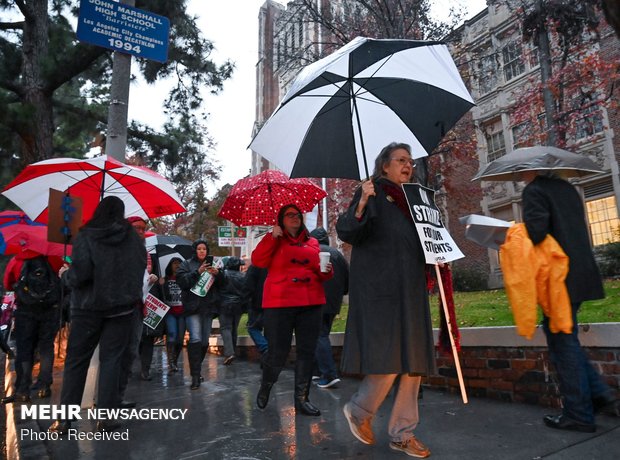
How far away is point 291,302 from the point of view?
13.9 feet

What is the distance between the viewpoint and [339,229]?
10.3ft

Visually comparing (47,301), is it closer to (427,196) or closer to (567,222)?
(427,196)

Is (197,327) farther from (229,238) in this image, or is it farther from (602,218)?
(602,218)

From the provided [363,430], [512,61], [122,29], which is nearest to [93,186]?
[122,29]

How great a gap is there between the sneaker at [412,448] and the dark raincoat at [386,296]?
475 millimetres

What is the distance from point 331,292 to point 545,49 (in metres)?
11.8

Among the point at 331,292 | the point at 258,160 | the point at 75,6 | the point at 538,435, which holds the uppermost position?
the point at 258,160

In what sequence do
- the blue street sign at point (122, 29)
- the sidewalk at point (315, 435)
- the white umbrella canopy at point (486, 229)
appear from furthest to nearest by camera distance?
the blue street sign at point (122, 29) → the white umbrella canopy at point (486, 229) → the sidewalk at point (315, 435)

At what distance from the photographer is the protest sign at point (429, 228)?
10.1ft

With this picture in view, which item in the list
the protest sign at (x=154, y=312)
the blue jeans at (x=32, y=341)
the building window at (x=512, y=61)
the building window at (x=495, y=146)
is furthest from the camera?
the building window at (x=495, y=146)

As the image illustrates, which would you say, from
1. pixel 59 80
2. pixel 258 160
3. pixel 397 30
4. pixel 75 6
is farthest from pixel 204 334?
pixel 258 160

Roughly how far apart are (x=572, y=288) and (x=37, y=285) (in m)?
5.66

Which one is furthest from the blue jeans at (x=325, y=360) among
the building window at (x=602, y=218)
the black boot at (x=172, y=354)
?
the building window at (x=602, y=218)

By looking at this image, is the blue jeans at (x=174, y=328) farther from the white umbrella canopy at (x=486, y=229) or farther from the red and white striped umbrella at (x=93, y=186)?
the white umbrella canopy at (x=486, y=229)
